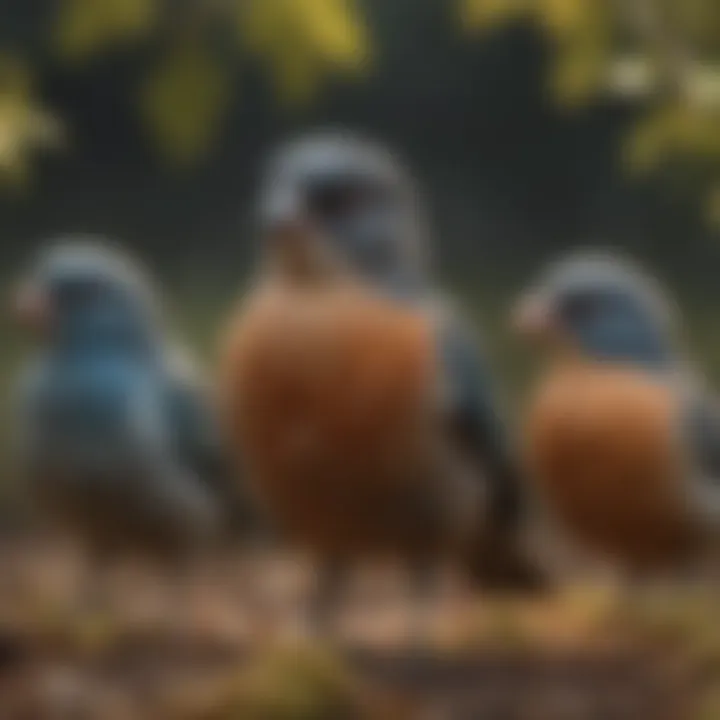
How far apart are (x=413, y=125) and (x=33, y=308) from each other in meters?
0.26

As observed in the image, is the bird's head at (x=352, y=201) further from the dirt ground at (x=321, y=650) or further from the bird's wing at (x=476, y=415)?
the dirt ground at (x=321, y=650)

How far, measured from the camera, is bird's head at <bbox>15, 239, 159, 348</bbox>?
120 cm

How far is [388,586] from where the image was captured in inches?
47.1

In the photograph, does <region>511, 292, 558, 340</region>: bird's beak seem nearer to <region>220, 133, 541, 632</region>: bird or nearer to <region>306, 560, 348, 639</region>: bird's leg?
<region>220, 133, 541, 632</region>: bird

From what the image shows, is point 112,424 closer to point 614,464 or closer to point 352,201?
point 352,201

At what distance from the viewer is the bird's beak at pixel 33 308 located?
1201 mm

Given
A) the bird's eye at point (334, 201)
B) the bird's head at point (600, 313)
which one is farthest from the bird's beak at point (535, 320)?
the bird's eye at point (334, 201)

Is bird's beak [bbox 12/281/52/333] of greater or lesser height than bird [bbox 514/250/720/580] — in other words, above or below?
above

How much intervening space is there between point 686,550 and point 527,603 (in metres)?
0.10

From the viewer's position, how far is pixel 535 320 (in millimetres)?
1190

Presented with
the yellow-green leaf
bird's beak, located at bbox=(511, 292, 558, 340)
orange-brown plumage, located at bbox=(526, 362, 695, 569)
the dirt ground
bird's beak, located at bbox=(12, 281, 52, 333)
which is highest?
the yellow-green leaf

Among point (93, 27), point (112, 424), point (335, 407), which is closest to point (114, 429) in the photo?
point (112, 424)

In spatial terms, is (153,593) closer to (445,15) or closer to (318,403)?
(318,403)

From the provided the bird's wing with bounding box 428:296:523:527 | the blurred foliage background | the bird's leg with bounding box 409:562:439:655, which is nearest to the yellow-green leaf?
the blurred foliage background
